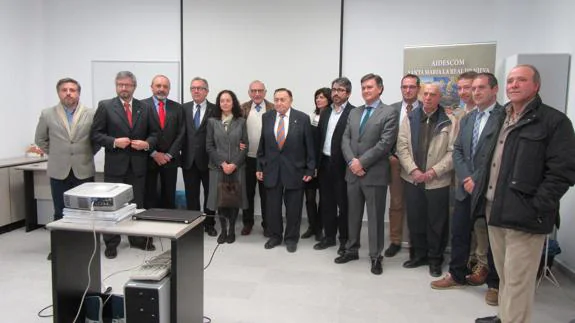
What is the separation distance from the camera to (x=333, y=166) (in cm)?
422

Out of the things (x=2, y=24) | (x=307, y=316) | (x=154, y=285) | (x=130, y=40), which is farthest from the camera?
(x=130, y=40)

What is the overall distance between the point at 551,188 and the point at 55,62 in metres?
6.22

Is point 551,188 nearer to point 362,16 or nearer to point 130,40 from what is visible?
point 362,16

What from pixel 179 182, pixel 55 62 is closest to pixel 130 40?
pixel 55 62

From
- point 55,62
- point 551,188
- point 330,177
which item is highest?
point 55,62

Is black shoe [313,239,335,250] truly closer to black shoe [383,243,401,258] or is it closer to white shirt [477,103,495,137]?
black shoe [383,243,401,258]

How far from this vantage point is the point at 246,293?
330 cm

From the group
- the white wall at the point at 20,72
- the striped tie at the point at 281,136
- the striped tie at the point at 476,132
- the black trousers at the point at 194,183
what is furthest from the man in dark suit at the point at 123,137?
the striped tie at the point at 476,132

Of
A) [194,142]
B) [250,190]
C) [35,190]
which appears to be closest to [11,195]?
[35,190]

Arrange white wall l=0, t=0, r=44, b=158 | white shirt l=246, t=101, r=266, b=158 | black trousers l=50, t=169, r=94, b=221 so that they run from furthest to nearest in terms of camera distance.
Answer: white wall l=0, t=0, r=44, b=158 < white shirt l=246, t=101, r=266, b=158 < black trousers l=50, t=169, r=94, b=221

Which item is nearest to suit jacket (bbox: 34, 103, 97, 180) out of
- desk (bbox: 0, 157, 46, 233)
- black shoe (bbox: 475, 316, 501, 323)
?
desk (bbox: 0, 157, 46, 233)

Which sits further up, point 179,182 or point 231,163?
point 231,163

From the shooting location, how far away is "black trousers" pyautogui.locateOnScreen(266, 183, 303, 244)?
14.4ft

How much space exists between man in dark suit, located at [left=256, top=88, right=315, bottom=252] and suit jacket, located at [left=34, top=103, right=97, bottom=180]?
1695 mm
